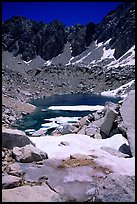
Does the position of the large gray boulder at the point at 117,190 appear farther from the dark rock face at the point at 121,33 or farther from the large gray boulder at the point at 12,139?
the dark rock face at the point at 121,33

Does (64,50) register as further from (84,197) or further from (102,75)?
(84,197)

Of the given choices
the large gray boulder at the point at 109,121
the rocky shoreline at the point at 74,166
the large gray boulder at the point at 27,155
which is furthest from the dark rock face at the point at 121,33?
the large gray boulder at the point at 27,155

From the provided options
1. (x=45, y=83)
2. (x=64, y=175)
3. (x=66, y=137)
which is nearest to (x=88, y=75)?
(x=45, y=83)

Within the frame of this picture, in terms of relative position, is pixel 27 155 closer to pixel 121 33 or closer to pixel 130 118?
pixel 130 118

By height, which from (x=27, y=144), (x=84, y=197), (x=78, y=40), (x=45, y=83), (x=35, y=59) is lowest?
(x=84, y=197)

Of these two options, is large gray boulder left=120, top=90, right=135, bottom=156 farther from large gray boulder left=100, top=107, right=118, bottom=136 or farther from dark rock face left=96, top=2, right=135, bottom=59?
dark rock face left=96, top=2, right=135, bottom=59
